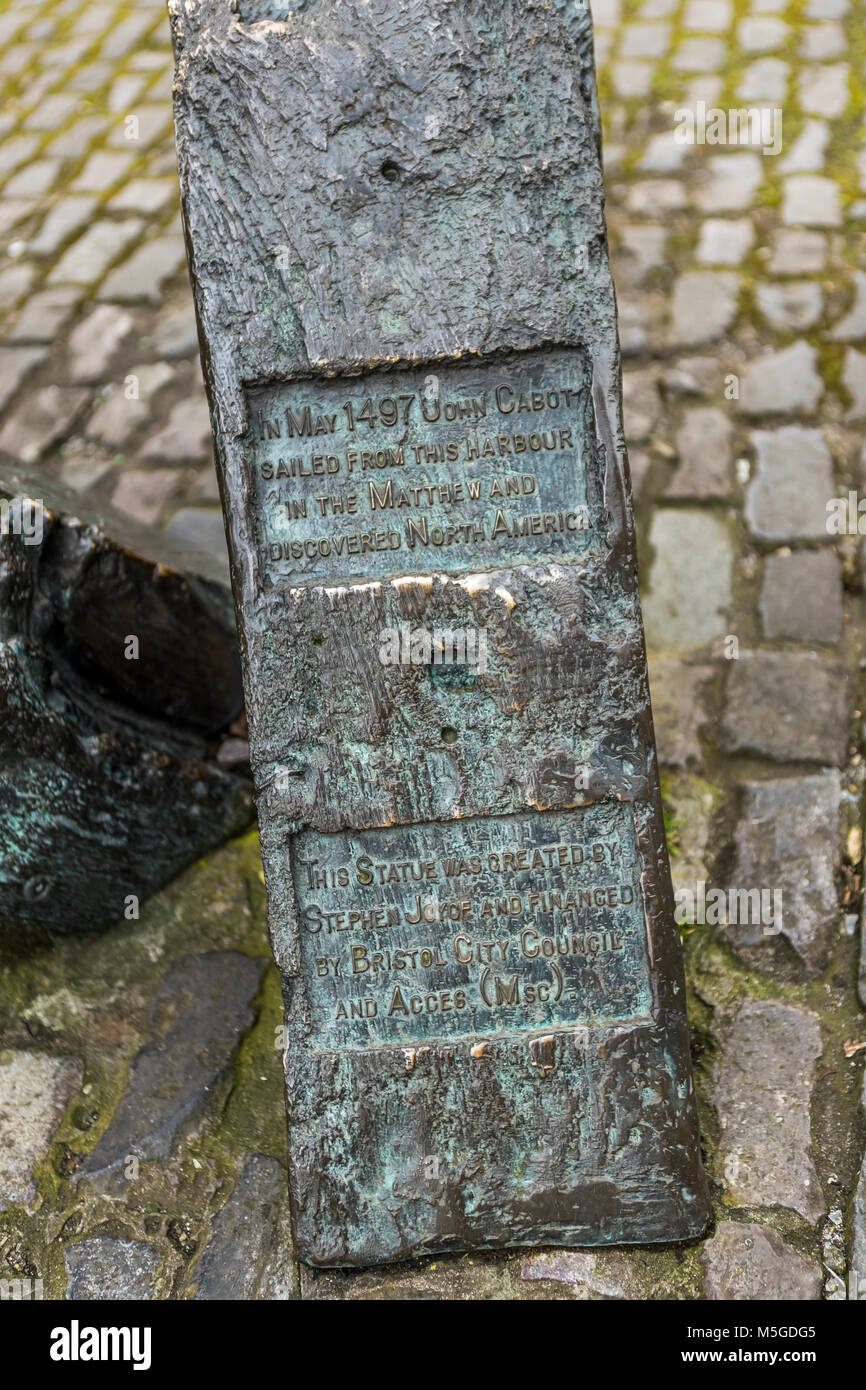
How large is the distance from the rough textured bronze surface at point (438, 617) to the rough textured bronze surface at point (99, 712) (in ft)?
2.15

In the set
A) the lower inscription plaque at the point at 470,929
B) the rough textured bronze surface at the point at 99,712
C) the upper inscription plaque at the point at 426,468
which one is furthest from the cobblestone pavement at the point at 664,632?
the upper inscription plaque at the point at 426,468

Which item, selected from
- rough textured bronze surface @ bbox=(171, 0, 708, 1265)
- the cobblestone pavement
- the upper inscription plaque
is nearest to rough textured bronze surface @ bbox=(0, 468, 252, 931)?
the cobblestone pavement

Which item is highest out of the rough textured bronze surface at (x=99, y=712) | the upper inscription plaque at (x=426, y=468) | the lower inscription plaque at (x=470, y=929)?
the upper inscription plaque at (x=426, y=468)

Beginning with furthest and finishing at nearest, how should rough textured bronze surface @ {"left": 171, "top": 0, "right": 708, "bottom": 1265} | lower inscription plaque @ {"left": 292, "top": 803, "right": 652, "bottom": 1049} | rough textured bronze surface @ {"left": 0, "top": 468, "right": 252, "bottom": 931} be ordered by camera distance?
rough textured bronze surface @ {"left": 0, "top": 468, "right": 252, "bottom": 931} → lower inscription plaque @ {"left": 292, "top": 803, "right": 652, "bottom": 1049} → rough textured bronze surface @ {"left": 171, "top": 0, "right": 708, "bottom": 1265}

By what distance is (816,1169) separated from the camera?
268cm

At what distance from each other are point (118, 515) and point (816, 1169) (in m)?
2.57

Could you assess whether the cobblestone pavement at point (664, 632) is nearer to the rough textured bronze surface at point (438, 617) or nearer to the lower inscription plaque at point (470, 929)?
the rough textured bronze surface at point (438, 617)

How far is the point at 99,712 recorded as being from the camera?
3166mm

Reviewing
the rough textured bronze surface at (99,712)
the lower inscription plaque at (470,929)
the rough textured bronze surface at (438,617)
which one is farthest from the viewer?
the rough textured bronze surface at (99,712)

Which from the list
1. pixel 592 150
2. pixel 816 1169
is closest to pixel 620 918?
pixel 816 1169

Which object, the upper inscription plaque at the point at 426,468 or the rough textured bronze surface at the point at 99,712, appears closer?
the upper inscription plaque at the point at 426,468

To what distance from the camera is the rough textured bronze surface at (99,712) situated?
294 cm

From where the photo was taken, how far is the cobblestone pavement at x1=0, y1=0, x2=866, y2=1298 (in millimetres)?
2701

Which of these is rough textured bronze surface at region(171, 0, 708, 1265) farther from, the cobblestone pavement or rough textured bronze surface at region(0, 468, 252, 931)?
rough textured bronze surface at region(0, 468, 252, 931)
